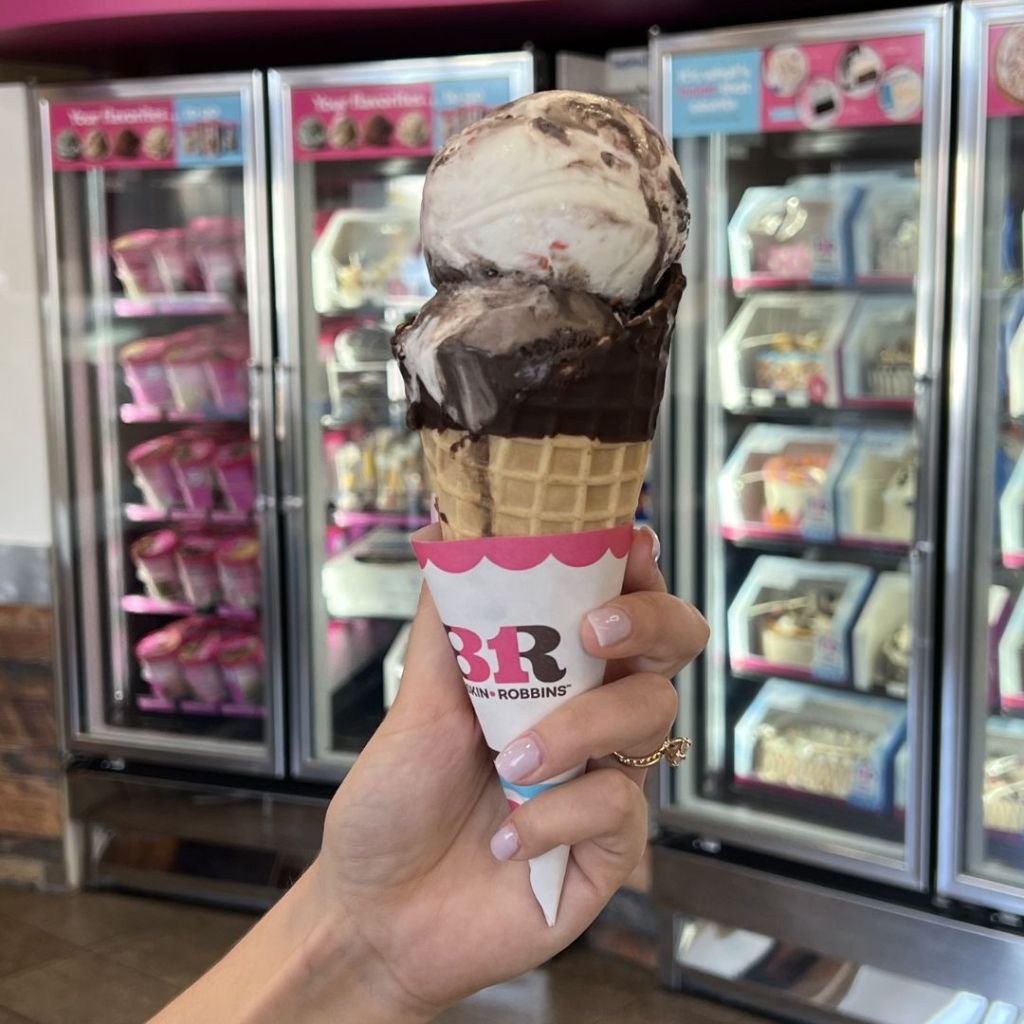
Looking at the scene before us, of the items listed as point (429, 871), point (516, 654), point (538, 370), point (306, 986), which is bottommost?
point (306, 986)

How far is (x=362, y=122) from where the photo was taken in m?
3.64

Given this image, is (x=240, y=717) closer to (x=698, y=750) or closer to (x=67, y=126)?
(x=698, y=750)

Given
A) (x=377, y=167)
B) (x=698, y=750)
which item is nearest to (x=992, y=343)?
(x=698, y=750)

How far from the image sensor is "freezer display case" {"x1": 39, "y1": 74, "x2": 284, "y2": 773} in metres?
3.90

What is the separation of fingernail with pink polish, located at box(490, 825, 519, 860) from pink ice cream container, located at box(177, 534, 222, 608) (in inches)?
127

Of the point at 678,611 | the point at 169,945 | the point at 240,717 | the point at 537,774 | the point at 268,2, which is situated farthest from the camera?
the point at 240,717

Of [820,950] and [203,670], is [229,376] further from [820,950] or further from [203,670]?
[820,950]

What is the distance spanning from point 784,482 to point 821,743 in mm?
720

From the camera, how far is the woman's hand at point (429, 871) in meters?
1.19

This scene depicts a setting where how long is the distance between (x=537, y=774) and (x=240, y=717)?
137 inches

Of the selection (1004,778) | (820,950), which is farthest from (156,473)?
(1004,778)

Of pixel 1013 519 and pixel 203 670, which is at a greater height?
pixel 1013 519

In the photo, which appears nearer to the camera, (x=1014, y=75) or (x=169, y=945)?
(x=1014, y=75)

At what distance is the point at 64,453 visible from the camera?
409cm
